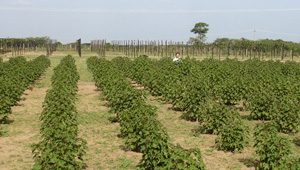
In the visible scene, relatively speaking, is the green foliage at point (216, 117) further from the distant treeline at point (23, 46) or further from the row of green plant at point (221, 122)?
the distant treeline at point (23, 46)

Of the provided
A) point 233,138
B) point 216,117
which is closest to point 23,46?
point 216,117

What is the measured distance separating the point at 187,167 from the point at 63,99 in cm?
639

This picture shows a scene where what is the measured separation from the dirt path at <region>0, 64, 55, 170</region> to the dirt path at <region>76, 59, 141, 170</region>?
1.40 meters

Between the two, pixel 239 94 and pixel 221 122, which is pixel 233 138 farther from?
pixel 239 94

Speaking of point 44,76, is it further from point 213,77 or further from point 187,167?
point 187,167

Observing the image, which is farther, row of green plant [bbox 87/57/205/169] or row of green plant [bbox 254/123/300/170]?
row of green plant [bbox 254/123/300/170]

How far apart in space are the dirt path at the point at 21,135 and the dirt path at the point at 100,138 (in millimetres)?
1399

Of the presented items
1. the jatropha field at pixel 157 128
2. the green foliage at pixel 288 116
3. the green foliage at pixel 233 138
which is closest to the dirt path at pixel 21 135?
the jatropha field at pixel 157 128

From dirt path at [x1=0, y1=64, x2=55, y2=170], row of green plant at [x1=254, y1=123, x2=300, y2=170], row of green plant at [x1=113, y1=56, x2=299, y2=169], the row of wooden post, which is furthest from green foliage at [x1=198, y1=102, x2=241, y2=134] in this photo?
the row of wooden post

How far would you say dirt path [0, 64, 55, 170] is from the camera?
34.2 feet

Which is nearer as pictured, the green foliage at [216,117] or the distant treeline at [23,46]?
the green foliage at [216,117]

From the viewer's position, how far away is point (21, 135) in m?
13.2

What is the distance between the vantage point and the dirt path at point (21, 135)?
1044 centimetres

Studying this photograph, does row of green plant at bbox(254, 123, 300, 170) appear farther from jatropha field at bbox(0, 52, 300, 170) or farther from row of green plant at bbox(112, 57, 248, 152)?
row of green plant at bbox(112, 57, 248, 152)
